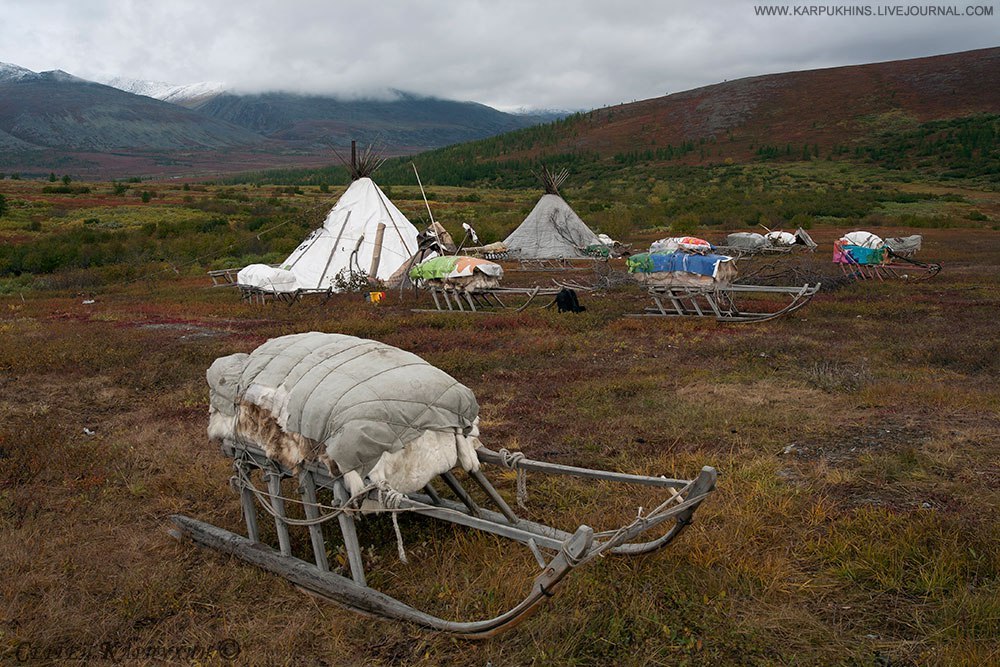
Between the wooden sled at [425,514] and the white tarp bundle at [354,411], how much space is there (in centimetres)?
19

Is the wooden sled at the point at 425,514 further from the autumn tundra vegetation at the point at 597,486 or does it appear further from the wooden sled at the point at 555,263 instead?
the wooden sled at the point at 555,263

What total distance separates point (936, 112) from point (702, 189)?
107 feet

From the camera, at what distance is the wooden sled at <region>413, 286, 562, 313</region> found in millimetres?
16500

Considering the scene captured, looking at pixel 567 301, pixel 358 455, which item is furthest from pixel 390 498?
pixel 567 301

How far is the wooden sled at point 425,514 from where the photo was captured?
3.53m

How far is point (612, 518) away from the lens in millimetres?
5344

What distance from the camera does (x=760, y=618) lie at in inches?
159

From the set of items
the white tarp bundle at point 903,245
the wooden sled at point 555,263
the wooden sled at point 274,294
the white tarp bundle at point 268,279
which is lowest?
the wooden sled at point 555,263

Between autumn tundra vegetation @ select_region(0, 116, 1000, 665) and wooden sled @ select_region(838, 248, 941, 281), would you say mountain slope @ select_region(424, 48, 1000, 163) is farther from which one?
autumn tundra vegetation @ select_region(0, 116, 1000, 665)

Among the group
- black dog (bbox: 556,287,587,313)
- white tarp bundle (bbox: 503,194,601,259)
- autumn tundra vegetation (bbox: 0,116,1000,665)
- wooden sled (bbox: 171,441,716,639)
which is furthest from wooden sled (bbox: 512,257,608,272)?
wooden sled (bbox: 171,441,716,639)

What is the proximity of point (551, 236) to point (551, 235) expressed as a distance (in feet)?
0.15

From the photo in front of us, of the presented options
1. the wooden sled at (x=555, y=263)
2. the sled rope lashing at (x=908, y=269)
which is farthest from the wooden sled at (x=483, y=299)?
the sled rope lashing at (x=908, y=269)

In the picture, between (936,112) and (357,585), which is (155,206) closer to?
(357,585)

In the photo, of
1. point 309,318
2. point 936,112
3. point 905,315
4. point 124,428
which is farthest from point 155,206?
point 936,112
